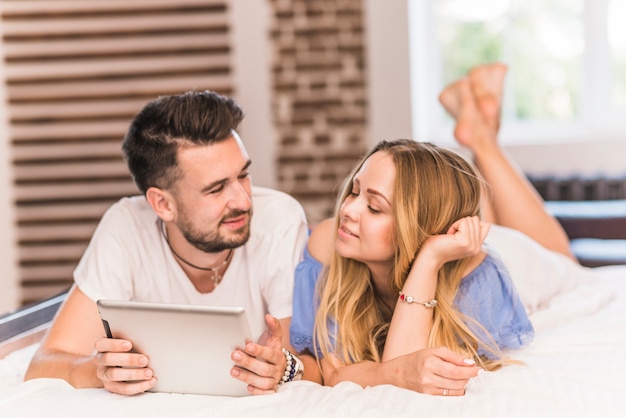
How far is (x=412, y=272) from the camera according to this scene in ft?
6.02

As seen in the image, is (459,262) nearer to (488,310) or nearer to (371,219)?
(488,310)

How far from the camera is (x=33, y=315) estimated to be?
2248 mm

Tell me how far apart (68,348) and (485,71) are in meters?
1.81

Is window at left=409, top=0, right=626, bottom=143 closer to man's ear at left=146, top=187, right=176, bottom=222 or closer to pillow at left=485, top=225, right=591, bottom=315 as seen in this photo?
pillow at left=485, top=225, right=591, bottom=315

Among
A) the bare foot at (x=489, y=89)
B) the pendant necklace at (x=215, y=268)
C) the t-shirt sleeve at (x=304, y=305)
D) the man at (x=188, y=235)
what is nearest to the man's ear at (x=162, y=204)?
the man at (x=188, y=235)

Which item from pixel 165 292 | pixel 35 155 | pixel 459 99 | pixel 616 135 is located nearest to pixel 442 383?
pixel 165 292

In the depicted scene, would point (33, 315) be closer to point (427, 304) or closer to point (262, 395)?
point (262, 395)

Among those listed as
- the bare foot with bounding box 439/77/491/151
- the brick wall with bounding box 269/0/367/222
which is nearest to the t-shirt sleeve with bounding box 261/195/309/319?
the bare foot with bounding box 439/77/491/151

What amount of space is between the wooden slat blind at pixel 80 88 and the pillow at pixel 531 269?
93.5 inches

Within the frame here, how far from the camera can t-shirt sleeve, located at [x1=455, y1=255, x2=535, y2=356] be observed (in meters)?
1.92

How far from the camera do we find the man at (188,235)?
203 centimetres

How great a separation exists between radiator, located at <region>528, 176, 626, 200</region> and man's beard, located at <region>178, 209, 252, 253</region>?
2.42m

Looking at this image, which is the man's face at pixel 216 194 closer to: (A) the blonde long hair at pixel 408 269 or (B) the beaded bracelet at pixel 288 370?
(A) the blonde long hair at pixel 408 269

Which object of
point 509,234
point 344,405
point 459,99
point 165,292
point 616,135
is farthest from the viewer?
point 616,135
